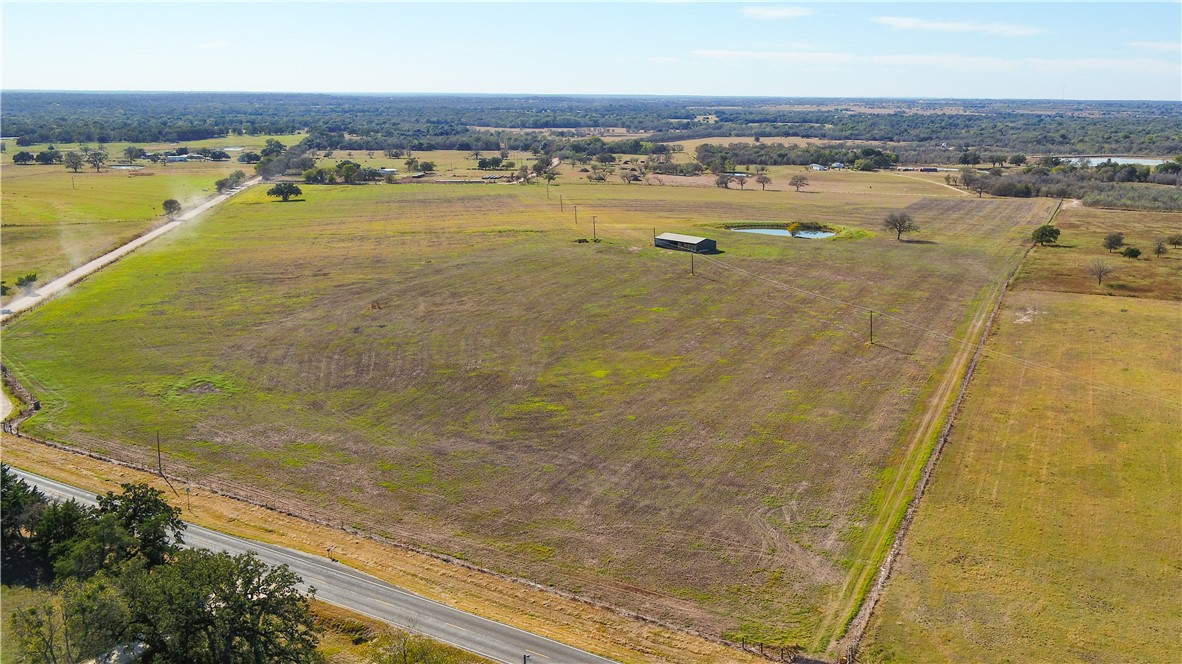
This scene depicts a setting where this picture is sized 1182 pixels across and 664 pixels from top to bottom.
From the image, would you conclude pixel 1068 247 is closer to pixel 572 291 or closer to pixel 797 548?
pixel 572 291

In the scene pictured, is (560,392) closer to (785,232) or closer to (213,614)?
(213,614)

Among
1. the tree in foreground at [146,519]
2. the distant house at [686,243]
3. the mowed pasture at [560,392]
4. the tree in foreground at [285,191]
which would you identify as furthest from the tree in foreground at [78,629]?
the tree in foreground at [285,191]

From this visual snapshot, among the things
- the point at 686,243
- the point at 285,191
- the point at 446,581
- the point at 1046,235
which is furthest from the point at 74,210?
the point at 1046,235

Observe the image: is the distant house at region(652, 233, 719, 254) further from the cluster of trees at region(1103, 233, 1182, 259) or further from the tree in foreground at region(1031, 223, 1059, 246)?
the cluster of trees at region(1103, 233, 1182, 259)

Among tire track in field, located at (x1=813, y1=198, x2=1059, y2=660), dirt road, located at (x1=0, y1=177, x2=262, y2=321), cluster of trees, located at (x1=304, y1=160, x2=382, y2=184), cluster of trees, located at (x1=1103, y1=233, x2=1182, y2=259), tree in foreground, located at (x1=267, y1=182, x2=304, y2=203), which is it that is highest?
cluster of trees, located at (x1=304, y1=160, x2=382, y2=184)

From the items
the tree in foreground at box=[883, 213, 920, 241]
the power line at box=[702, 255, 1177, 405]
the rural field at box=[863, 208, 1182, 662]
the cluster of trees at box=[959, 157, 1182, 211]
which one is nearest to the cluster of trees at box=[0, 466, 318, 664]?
the rural field at box=[863, 208, 1182, 662]

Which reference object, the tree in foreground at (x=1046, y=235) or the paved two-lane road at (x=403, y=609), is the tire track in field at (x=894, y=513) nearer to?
the paved two-lane road at (x=403, y=609)

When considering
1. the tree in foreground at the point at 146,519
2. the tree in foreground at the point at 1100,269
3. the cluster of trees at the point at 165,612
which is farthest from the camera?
the tree in foreground at the point at 1100,269
